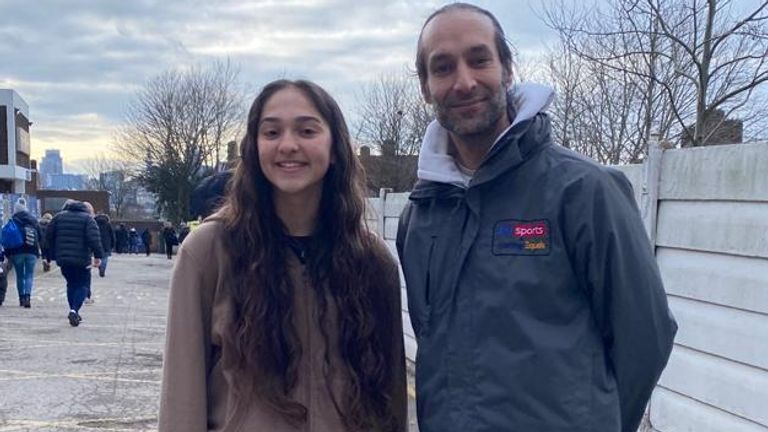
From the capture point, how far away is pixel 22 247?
12.8 metres

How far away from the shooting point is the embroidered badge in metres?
1.93

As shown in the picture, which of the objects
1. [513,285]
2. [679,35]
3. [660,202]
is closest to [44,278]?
[679,35]

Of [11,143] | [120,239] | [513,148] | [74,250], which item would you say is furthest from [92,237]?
[120,239]

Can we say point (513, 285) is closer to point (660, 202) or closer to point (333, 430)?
point (333, 430)

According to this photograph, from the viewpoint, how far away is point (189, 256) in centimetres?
222

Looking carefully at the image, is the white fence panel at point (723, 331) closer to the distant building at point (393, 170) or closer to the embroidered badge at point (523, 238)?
the embroidered badge at point (523, 238)

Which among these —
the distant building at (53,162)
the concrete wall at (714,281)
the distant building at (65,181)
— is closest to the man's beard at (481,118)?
the concrete wall at (714,281)

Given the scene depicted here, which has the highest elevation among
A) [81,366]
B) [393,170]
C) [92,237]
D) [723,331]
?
[393,170]

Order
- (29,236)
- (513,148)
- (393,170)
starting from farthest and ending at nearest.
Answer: (393,170), (29,236), (513,148)

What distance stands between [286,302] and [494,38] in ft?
3.33

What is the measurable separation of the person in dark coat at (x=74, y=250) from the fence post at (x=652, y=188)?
351 inches

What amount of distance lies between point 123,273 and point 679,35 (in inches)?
701

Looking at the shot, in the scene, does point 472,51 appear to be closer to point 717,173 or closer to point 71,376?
point 717,173

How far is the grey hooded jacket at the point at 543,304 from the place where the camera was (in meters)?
1.89
